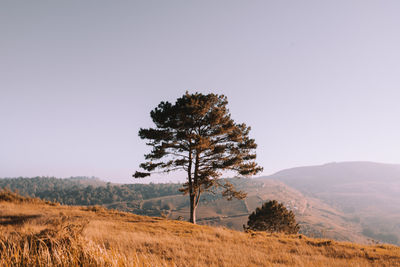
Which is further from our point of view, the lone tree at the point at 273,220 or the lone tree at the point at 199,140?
the lone tree at the point at 273,220

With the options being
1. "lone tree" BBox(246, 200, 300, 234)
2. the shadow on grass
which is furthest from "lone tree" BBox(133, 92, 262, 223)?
"lone tree" BBox(246, 200, 300, 234)

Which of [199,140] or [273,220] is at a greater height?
[199,140]

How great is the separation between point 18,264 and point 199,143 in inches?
578

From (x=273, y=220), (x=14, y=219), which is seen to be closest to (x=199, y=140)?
(x=14, y=219)

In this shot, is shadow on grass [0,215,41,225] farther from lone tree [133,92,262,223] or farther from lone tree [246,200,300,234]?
lone tree [246,200,300,234]

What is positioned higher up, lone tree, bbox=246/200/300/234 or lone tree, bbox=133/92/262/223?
lone tree, bbox=133/92/262/223

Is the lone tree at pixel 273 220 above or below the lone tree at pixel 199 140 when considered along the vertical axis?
below

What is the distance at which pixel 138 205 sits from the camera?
173625 mm

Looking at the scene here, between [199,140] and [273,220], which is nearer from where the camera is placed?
[199,140]

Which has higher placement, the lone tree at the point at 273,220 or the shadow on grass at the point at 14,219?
the shadow on grass at the point at 14,219

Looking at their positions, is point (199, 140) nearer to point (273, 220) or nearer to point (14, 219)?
point (14, 219)

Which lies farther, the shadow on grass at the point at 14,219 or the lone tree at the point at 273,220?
the lone tree at the point at 273,220

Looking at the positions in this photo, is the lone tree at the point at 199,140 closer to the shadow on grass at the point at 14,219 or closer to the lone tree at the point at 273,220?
the shadow on grass at the point at 14,219

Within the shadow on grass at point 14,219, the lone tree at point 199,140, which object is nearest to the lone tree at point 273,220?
the lone tree at point 199,140
